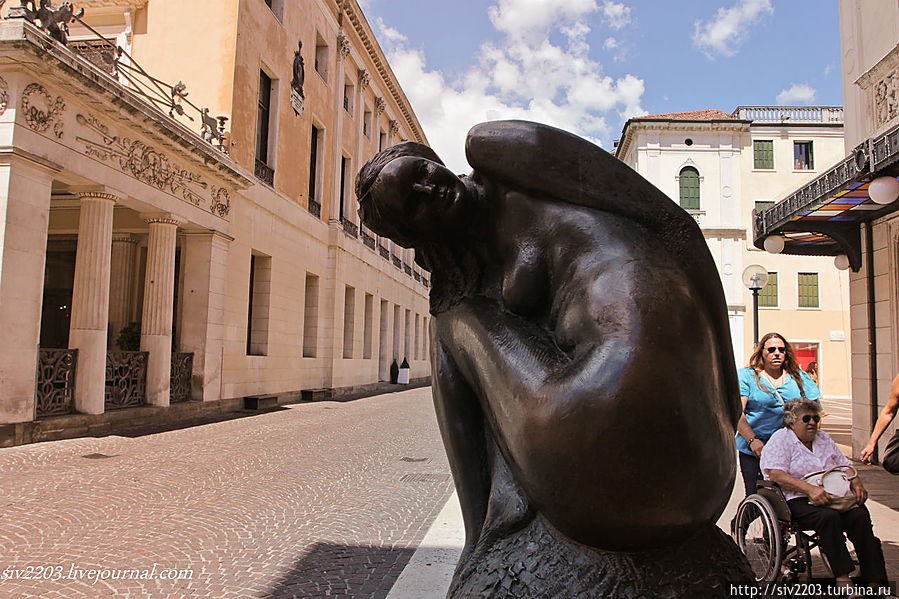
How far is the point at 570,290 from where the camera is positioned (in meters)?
1.28

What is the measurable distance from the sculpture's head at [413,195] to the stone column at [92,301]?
10.4 m

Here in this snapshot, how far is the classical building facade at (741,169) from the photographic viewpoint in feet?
97.3

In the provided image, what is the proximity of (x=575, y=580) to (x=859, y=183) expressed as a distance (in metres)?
7.50

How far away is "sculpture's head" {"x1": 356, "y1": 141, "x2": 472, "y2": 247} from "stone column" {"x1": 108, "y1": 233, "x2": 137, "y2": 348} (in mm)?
15290

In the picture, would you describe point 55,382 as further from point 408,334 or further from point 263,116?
point 408,334

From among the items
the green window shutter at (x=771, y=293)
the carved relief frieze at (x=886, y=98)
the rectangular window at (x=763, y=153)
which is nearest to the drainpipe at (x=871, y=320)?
the carved relief frieze at (x=886, y=98)

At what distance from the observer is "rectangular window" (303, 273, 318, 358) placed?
20516 millimetres

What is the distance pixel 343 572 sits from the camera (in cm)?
381

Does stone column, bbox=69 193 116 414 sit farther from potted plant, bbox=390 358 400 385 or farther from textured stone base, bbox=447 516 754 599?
potted plant, bbox=390 358 400 385

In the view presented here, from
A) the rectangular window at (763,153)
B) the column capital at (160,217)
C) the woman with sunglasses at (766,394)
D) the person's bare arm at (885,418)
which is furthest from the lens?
the rectangular window at (763,153)

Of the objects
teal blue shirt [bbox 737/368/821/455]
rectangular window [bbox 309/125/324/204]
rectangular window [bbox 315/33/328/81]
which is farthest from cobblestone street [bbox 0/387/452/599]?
rectangular window [bbox 315/33/328/81]

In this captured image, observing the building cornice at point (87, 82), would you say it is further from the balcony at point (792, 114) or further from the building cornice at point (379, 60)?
the balcony at point (792, 114)

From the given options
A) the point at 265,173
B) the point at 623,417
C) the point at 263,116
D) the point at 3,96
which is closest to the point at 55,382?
the point at 3,96

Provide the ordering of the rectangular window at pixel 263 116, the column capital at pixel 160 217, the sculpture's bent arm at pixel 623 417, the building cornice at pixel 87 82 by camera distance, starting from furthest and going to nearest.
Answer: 1. the rectangular window at pixel 263 116
2. the column capital at pixel 160 217
3. the building cornice at pixel 87 82
4. the sculpture's bent arm at pixel 623 417
